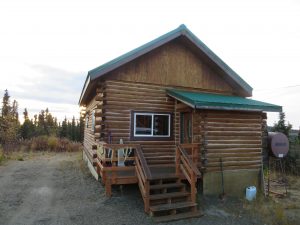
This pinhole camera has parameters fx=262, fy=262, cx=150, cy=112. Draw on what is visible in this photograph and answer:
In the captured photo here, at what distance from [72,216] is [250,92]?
10.2 meters

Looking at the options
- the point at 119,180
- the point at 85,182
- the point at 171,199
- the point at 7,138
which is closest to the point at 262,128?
the point at 171,199

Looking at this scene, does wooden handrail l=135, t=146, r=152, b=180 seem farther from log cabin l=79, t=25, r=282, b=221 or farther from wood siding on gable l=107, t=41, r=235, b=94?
wood siding on gable l=107, t=41, r=235, b=94

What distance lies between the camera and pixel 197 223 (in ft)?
25.3

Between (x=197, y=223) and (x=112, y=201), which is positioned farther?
(x=112, y=201)

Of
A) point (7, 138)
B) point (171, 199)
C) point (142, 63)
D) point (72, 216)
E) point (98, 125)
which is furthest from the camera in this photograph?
point (7, 138)

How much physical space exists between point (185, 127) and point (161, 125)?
1.10 meters

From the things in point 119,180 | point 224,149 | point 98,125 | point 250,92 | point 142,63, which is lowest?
point 119,180

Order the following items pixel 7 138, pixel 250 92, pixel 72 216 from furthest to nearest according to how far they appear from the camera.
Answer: pixel 7 138
pixel 250 92
pixel 72 216

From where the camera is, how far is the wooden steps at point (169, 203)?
26.0ft

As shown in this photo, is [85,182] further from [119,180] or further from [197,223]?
[197,223]

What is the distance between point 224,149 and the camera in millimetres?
11031

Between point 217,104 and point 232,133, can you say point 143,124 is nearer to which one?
point 217,104

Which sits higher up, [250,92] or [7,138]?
[250,92]

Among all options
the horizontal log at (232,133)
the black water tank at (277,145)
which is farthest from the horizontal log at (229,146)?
the black water tank at (277,145)
